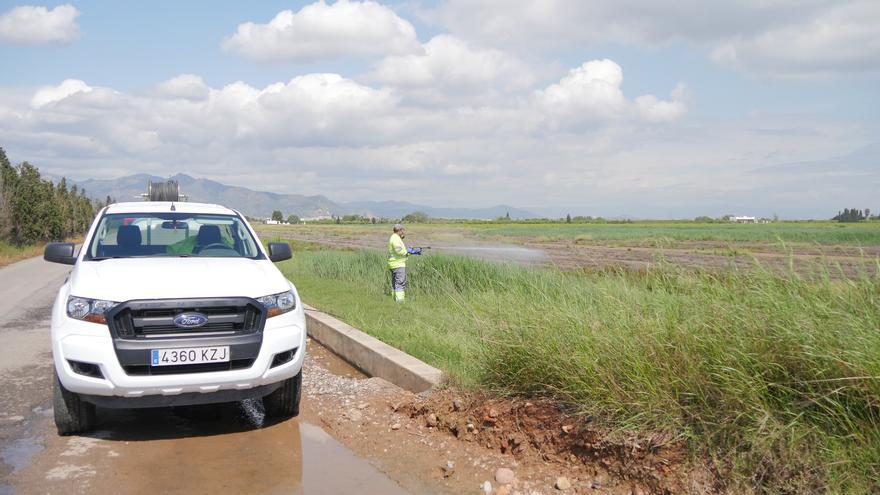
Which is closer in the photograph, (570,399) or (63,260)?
(570,399)

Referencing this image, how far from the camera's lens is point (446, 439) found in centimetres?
530

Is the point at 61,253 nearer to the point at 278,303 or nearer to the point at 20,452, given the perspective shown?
the point at 20,452

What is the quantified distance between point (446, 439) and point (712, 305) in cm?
218

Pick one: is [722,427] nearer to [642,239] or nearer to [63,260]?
[63,260]

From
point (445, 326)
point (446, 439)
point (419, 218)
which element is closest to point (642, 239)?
point (445, 326)

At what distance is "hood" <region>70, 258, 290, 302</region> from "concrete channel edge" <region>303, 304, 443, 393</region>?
1.51 m

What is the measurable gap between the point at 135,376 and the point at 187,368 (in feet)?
1.14

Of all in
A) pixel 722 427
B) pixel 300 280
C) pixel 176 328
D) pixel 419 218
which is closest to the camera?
pixel 722 427

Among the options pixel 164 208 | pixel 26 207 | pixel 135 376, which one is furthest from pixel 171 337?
pixel 26 207

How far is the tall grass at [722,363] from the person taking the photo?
138 inches

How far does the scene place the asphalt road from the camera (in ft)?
14.7

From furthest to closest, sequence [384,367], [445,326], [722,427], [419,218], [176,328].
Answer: [419,218] → [445,326] → [384,367] → [176,328] → [722,427]

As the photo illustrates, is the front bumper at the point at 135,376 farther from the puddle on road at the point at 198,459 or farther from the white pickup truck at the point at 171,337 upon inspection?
the puddle on road at the point at 198,459

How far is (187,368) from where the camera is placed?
5047 mm
